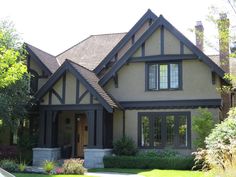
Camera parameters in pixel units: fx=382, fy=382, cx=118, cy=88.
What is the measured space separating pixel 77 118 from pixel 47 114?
2.91 m

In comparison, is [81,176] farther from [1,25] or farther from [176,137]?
[1,25]

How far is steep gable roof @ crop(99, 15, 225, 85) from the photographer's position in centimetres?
2052

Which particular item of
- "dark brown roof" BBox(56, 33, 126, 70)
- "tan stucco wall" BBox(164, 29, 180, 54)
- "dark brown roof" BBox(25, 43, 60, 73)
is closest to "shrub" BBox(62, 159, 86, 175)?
"tan stucco wall" BBox(164, 29, 180, 54)

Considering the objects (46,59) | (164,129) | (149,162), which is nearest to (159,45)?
(164,129)

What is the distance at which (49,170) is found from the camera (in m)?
16.3

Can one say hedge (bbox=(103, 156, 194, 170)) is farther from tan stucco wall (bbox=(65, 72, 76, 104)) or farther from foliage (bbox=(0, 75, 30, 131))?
foliage (bbox=(0, 75, 30, 131))

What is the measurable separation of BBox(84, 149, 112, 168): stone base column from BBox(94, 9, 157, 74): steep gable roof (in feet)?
19.4

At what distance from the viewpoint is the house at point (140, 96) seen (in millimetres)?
20703

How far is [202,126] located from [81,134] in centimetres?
825

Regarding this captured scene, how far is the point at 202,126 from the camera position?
19.3 metres

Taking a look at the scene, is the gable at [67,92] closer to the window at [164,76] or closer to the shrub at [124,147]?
the shrub at [124,147]

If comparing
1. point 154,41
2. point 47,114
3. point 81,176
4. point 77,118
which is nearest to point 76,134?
point 77,118

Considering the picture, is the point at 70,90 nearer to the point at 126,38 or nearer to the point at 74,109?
the point at 74,109

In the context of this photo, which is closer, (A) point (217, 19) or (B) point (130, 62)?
(A) point (217, 19)
